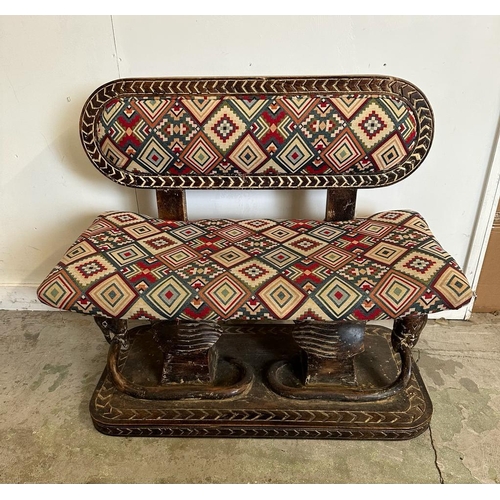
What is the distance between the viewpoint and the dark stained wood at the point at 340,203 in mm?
1762

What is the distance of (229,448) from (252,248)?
0.68 meters

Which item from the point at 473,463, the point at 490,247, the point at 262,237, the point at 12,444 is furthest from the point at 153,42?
the point at 473,463

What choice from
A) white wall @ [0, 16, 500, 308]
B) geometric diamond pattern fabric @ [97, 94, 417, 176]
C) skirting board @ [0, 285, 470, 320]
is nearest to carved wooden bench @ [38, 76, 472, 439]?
geometric diamond pattern fabric @ [97, 94, 417, 176]

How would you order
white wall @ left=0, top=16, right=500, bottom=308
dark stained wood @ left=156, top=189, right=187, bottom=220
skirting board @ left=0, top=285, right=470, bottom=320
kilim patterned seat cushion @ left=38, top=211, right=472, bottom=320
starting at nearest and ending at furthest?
1. kilim patterned seat cushion @ left=38, top=211, right=472, bottom=320
2. white wall @ left=0, top=16, right=500, bottom=308
3. dark stained wood @ left=156, top=189, right=187, bottom=220
4. skirting board @ left=0, top=285, right=470, bottom=320

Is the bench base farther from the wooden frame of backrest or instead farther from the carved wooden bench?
the wooden frame of backrest

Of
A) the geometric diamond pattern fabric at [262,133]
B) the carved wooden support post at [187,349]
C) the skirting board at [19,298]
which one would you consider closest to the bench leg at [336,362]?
the carved wooden support post at [187,349]

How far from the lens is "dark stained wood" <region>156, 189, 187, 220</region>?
1796 mm

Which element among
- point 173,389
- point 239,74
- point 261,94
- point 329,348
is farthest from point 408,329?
point 239,74

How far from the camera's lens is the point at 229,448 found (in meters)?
1.55

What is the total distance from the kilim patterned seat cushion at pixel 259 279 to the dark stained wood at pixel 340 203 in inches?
8.9

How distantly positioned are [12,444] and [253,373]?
863 millimetres

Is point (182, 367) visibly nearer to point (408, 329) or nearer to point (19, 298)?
point (408, 329)

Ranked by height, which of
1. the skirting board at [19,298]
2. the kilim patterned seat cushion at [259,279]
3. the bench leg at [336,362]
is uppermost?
the kilim patterned seat cushion at [259,279]

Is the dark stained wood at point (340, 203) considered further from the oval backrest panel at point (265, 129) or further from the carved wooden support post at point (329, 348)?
the carved wooden support post at point (329, 348)
